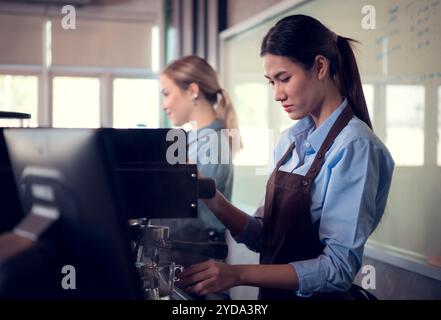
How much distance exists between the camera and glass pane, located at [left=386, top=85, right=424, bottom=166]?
5.19 ft

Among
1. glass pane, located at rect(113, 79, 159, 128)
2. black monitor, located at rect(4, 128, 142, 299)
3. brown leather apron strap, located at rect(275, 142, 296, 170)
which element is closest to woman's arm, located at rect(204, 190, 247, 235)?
brown leather apron strap, located at rect(275, 142, 296, 170)

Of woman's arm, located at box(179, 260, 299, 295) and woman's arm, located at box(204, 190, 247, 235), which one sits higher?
woman's arm, located at box(204, 190, 247, 235)

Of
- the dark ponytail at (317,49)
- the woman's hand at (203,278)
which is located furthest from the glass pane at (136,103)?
the woman's hand at (203,278)

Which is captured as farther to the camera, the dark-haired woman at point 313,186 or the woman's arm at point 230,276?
the dark-haired woman at point 313,186

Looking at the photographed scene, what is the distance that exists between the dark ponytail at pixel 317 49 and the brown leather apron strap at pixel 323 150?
0.19 feet

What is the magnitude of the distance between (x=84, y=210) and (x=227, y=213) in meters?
0.66

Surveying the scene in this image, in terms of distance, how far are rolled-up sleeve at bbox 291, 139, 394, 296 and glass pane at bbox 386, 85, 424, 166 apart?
53cm

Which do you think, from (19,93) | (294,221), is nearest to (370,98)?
(294,221)

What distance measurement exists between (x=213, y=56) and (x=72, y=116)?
1.42 metres

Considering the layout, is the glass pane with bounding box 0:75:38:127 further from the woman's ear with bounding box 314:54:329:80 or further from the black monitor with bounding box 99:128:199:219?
the black monitor with bounding box 99:128:199:219

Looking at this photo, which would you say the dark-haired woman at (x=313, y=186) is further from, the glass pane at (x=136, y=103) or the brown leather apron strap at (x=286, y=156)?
the glass pane at (x=136, y=103)

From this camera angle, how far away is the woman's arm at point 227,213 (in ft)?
4.27

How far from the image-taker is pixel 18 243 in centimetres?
78
